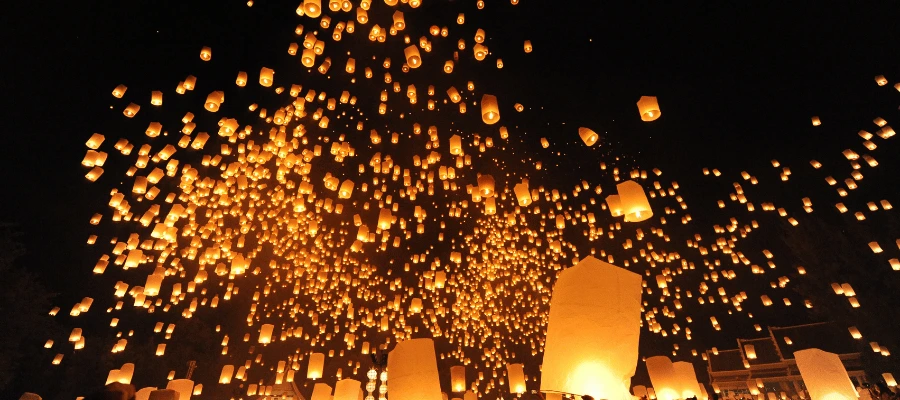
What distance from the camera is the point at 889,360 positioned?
15.2 m

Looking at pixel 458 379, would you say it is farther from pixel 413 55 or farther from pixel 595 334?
pixel 595 334

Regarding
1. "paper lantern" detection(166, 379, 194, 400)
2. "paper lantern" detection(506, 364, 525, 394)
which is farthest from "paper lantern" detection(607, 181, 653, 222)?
"paper lantern" detection(166, 379, 194, 400)

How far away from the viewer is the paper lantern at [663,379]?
7766 millimetres

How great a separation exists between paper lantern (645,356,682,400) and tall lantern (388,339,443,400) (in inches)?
212

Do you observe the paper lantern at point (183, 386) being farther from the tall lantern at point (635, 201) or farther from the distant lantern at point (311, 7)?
the tall lantern at point (635, 201)

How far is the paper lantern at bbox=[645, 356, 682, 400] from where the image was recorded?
777 cm

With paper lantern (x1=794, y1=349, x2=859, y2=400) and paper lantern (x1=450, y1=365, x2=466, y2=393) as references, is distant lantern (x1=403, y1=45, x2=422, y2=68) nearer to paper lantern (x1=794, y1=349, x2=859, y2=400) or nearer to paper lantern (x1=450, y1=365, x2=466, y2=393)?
paper lantern (x1=794, y1=349, x2=859, y2=400)

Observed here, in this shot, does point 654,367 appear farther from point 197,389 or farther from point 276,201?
point 197,389

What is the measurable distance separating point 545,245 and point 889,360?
1166 cm

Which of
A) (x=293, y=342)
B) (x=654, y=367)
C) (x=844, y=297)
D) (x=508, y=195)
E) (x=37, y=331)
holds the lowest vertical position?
(x=654, y=367)

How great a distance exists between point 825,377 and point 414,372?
5912 mm

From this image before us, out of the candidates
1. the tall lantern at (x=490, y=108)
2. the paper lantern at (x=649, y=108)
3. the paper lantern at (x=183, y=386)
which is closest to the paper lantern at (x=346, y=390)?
the paper lantern at (x=183, y=386)

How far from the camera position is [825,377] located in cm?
627

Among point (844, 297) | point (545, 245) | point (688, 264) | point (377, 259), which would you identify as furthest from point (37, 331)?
point (844, 297)
